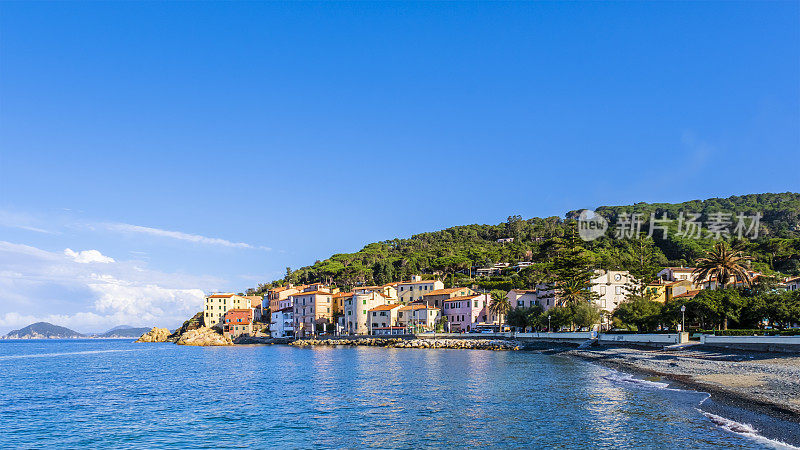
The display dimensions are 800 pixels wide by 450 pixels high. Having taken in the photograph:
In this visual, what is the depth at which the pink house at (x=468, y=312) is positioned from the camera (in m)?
99.9

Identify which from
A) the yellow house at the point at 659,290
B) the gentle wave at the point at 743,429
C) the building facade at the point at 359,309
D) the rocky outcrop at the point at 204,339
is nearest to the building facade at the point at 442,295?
the building facade at the point at 359,309


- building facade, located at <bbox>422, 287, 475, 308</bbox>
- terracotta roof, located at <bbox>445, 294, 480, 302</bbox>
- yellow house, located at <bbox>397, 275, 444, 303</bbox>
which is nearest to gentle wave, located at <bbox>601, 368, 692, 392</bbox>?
terracotta roof, located at <bbox>445, 294, 480, 302</bbox>

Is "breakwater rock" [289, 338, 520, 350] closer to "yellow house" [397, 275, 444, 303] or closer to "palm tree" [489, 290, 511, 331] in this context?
"palm tree" [489, 290, 511, 331]

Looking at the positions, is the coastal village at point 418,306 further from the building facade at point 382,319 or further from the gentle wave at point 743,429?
the gentle wave at point 743,429

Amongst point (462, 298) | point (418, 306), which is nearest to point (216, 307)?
point (418, 306)

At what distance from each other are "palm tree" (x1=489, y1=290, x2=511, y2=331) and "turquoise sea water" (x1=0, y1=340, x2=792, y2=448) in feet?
142

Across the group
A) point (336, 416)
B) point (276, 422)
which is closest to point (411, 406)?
point (336, 416)

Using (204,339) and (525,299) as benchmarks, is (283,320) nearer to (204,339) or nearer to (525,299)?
(204,339)

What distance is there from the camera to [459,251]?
145625 millimetres

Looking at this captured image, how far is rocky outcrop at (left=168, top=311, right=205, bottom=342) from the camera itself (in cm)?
14889

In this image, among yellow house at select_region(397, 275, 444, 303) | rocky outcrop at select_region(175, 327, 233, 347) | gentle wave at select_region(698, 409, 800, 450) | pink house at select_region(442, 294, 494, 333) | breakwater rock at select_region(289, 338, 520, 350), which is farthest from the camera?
rocky outcrop at select_region(175, 327, 233, 347)

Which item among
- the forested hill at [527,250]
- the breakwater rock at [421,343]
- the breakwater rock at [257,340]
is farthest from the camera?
the breakwater rock at [257,340]

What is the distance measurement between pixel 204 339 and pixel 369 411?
102 m

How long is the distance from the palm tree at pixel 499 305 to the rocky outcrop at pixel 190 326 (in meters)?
84.3
